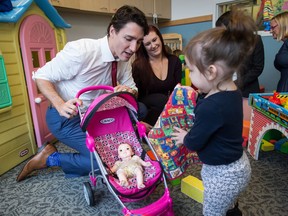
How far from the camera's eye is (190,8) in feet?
12.2

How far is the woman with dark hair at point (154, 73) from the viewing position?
199 centimetres

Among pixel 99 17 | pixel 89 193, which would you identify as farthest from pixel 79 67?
pixel 99 17

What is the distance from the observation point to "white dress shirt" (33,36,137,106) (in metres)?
1.38

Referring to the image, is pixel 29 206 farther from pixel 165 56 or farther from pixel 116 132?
pixel 165 56

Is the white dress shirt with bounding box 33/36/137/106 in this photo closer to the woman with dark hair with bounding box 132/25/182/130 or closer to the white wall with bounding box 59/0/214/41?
the woman with dark hair with bounding box 132/25/182/130

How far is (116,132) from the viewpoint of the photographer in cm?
143

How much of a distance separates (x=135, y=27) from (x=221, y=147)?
81 cm

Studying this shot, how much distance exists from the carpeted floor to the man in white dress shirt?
0.13 meters

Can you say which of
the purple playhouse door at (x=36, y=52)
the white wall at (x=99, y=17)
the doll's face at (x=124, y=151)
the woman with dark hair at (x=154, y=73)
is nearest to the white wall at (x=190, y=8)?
the white wall at (x=99, y=17)

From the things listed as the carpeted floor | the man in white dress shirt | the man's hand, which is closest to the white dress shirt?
the man in white dress shirt

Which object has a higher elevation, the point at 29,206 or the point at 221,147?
the point at 221,147

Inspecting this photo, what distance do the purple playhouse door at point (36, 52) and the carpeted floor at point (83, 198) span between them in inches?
17.4

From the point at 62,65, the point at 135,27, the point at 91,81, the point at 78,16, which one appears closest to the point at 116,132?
the point at 91,81

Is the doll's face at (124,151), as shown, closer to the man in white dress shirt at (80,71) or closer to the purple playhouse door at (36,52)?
the man in white dress shirt at (80,71)
